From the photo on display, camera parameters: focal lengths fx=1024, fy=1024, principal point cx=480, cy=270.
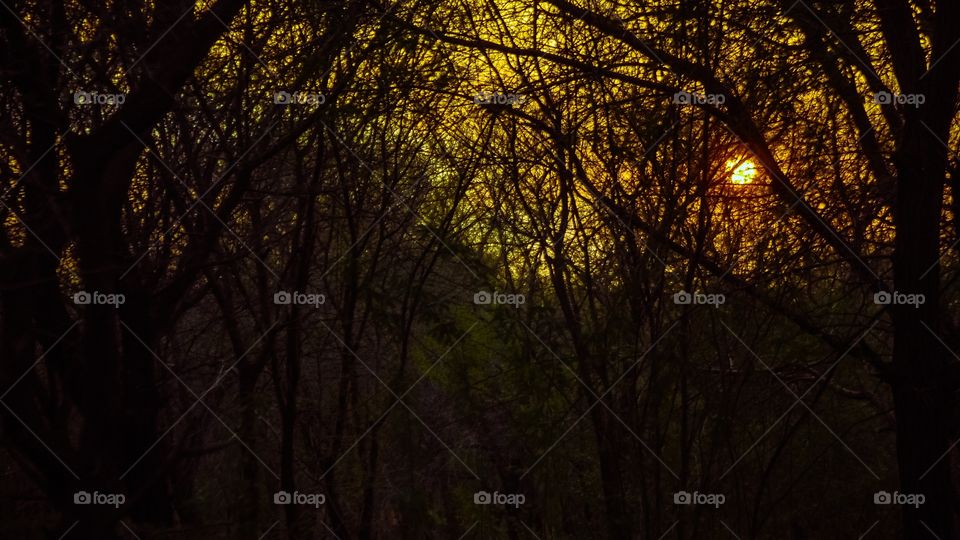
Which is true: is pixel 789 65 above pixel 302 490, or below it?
above

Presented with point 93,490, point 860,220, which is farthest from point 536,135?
point 93,490

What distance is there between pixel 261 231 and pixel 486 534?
33.9ft

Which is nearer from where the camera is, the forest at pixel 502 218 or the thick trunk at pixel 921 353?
the forest at pixel 502 218

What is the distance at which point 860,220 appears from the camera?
6141 millimetres

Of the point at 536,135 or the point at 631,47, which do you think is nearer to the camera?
the point at 631,47

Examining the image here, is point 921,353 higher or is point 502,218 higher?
point 502,218

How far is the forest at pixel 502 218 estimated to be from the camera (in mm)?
5027

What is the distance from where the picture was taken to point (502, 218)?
7.64 meters

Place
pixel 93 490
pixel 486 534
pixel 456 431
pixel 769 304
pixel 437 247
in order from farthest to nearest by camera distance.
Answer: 1. pixel 486 534
2. pixel 456 431
3. pixel 437 247
4. pixel 769 304
5. pixel 93 490

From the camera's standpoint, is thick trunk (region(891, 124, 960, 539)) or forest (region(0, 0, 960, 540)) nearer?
forest (region(0, 0, 960, 540))

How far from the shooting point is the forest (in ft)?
16.5

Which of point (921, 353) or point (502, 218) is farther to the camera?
point (502, 218)

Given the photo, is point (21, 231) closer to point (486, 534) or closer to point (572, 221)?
point (572, 221)

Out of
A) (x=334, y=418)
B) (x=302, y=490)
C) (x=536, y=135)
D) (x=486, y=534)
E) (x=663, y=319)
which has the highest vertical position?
(x=536, y=135)
